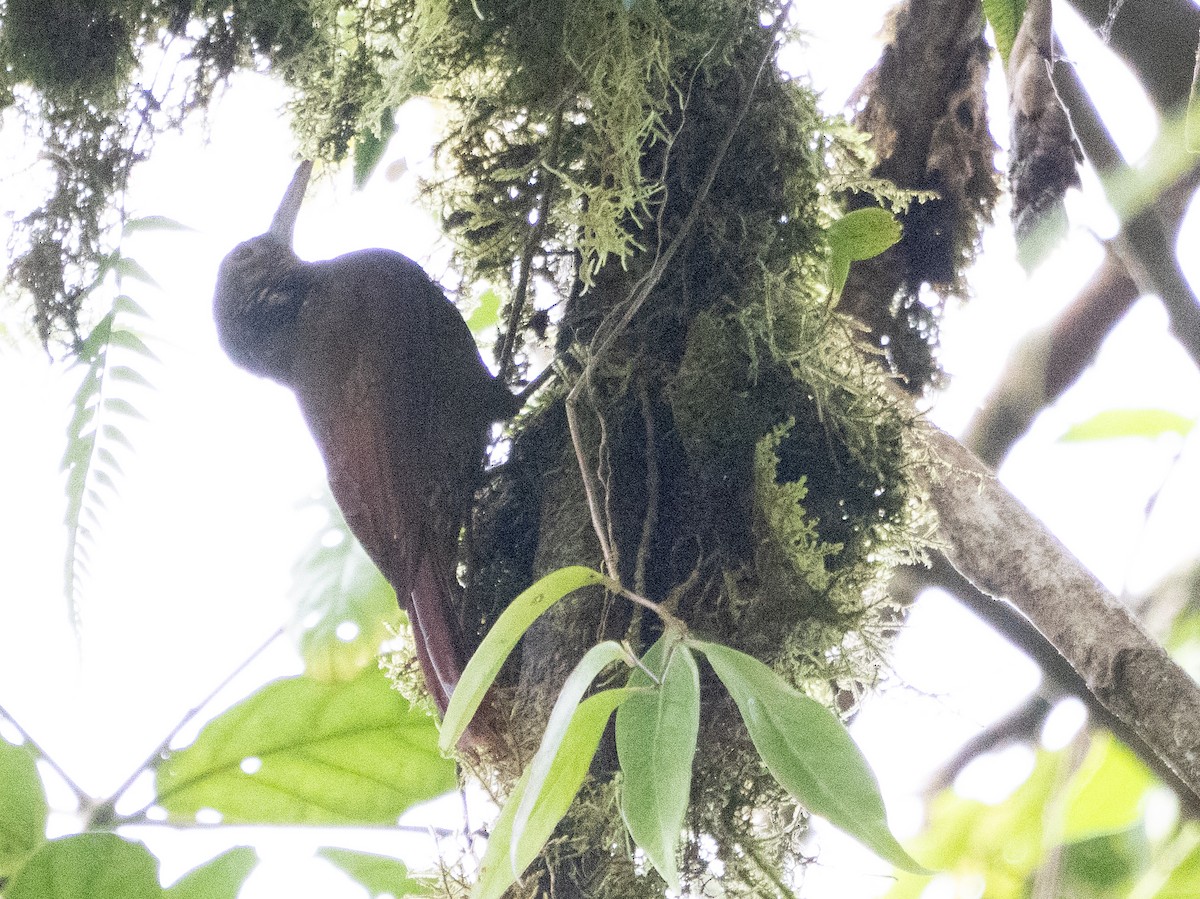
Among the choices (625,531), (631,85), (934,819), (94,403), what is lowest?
(934,819)

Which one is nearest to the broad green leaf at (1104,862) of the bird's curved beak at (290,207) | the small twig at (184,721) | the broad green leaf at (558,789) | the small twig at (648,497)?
the small twig at (648,497)

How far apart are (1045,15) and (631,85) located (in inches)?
21.5

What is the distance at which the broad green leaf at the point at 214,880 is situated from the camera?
42.6 inches

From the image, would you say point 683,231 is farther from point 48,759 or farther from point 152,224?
point 48,759

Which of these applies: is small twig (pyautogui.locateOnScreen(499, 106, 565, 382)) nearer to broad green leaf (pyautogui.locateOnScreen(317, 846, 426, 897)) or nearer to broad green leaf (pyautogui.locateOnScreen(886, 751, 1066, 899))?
broad green leaf (pyautogui.locateOnScreen(317, 846, 426, 897))

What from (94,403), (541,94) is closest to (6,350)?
(94,403)

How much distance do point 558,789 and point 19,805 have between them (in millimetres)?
752

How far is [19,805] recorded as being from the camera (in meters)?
1.13

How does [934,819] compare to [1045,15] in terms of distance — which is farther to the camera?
[934,819]

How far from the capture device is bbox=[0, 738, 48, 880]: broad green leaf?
3.69ft

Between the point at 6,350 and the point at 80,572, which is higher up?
the point at 6,350

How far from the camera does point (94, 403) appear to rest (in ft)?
3.90

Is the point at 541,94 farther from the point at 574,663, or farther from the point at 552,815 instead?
the point at 552,815

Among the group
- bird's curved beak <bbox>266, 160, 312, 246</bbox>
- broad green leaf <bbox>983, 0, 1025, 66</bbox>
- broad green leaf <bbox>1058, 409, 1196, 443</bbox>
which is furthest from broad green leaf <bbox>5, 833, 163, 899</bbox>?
broad green leaf <bbox>1058, 409, 1196, 443</bbox>
